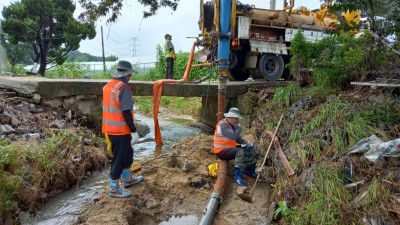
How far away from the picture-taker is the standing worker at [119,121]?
4.70m

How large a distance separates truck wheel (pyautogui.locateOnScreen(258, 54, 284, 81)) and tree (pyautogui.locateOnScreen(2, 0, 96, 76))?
1221 centimetres

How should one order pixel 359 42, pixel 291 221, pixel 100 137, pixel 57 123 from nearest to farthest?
pixel 291 221
pixel 359 42
pixel 57 123
pixel 100 137

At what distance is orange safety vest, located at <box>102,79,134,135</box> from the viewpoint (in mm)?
4699

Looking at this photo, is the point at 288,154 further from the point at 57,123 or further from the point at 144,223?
the point at 57,123

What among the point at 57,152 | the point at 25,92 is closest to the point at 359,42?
the point at 57,152

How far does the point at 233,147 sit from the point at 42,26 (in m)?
18.6

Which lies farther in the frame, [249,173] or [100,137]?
[100,137]

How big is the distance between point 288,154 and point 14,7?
773 inches

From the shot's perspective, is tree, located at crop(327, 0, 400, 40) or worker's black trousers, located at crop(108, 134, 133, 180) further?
tree, located at crop(327, 0, 400, 40)

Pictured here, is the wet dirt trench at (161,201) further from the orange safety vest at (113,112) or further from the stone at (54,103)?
the stone at (54,103)

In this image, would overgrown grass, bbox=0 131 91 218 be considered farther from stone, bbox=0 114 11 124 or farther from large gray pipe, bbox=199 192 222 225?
large gray pipe, bbox=199 192 222 225

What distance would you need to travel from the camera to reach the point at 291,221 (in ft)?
13.8

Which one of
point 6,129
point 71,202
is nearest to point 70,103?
point 6,129

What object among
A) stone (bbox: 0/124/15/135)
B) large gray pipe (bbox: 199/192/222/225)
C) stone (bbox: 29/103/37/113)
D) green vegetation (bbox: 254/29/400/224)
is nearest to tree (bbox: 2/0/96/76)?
stone (bbox: 29/103/37/113)
